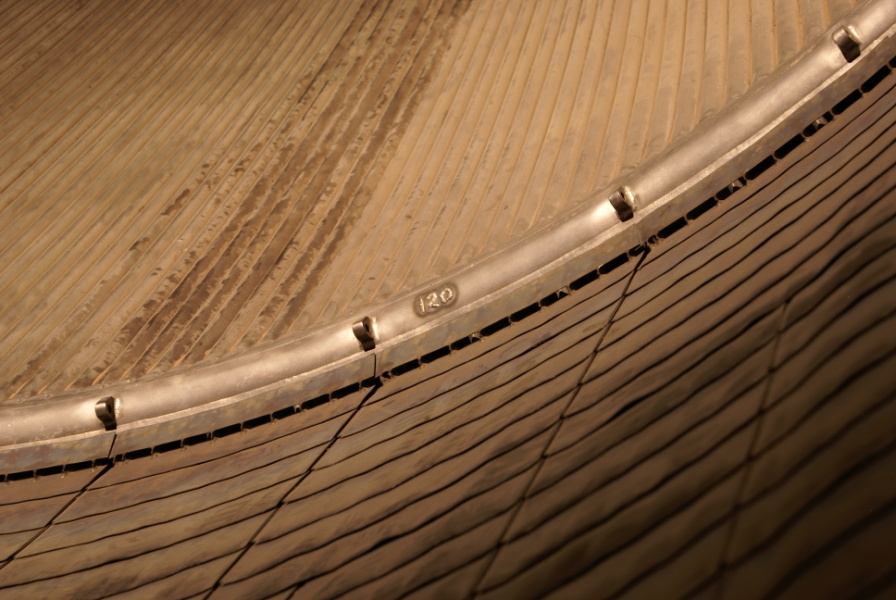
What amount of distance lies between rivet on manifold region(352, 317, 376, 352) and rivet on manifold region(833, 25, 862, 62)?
178cm

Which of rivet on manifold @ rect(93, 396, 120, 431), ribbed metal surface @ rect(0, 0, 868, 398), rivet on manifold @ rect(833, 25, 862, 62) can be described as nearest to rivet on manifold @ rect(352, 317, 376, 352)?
ribbed metal surface @ rect(0, 0, 868, 398)

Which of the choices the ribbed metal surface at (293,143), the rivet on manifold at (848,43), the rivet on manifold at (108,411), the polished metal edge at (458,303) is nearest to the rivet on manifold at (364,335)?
the polished metal edge at (458,303)

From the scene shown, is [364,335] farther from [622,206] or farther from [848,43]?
[848,43]

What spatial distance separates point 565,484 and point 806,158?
1.49 metres

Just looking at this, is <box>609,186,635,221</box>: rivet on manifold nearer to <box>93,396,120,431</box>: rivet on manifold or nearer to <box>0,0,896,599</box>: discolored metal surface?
<box>0,0,896,599</box>: discolored metal surface

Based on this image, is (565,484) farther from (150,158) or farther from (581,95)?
(150,158)

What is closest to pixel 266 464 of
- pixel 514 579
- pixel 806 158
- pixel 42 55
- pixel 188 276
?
pixel 188 276

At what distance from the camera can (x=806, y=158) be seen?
2879 millimetres

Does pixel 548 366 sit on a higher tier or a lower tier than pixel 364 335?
lower

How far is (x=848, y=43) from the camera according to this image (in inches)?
121

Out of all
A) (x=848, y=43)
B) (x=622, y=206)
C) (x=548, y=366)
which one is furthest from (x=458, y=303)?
(x=848, y=43)

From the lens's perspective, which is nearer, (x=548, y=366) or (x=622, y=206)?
(x=548, y=366)

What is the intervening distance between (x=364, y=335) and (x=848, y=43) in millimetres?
1823

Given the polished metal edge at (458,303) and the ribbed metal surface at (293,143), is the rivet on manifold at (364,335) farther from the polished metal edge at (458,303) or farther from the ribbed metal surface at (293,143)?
the ribbed metal surface at (293,143)
